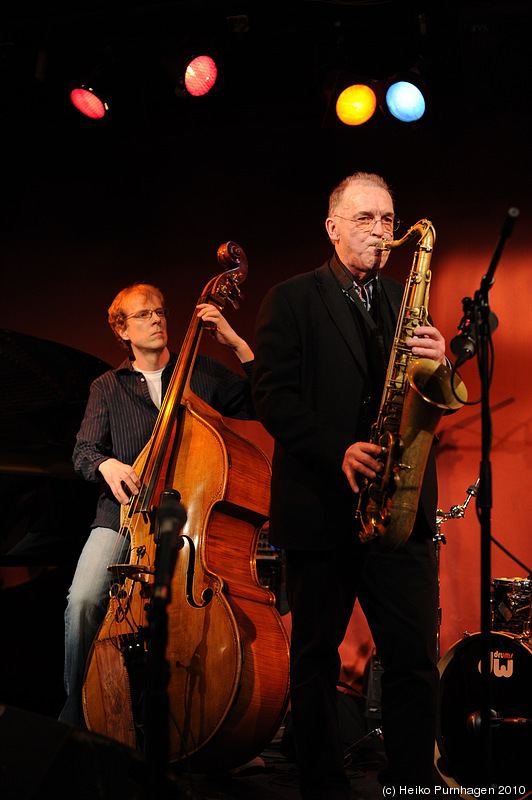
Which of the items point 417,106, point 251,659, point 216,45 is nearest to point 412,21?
point 417,106

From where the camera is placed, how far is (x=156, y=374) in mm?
3637

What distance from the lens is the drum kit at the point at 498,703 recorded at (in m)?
3.02

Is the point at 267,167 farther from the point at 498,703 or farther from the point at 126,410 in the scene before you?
the point at 498,703

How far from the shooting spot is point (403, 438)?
7.61 feet

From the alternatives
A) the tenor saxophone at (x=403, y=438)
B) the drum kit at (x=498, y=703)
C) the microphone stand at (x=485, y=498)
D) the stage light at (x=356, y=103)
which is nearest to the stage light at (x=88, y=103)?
the stage light at (x=356, y=103)

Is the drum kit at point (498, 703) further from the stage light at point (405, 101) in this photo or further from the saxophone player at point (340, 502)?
the stage light at point (405, 101)

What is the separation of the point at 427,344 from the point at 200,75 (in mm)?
2800

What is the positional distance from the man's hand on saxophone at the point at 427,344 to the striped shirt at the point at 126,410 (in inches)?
55.2

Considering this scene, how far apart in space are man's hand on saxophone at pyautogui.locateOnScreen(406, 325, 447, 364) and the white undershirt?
1572 millimetres

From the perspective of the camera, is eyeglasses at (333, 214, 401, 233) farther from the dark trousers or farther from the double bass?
the dark trousers

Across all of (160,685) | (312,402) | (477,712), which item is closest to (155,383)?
(312,402)

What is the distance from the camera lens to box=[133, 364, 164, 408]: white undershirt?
11.6ft

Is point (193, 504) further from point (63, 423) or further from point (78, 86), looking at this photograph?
point (78, 86)

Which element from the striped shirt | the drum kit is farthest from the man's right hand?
the drum kit
